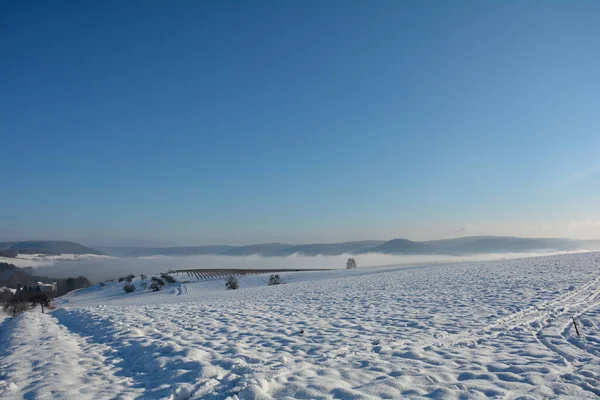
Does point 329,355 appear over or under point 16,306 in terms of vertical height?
over

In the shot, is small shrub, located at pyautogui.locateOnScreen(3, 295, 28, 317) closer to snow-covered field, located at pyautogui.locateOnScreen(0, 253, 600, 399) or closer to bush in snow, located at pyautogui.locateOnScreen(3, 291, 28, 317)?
bush in snow, located at pyautogui.locateOnScreen(3, 291, 28, 317)

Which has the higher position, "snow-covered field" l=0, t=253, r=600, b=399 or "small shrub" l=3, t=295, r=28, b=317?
"snow-covered field" l=0, t=253, r=600, b=399

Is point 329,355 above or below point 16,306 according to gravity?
above

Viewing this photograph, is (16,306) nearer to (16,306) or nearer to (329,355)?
(16,306)

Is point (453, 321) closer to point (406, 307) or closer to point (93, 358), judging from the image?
point (406, 307)

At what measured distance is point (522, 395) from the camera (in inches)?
204

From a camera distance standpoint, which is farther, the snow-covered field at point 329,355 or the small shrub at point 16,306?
the small shrub at point 16,306

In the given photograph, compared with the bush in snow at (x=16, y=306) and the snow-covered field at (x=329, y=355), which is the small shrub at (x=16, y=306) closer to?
the bush in snow at (x=16, y=306)

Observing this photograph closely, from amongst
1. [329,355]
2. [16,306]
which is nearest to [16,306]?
[16,306]

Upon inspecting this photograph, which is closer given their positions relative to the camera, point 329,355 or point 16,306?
point 329,355

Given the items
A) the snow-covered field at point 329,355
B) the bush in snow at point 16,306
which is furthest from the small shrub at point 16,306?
the snow-covered field at point 329,355

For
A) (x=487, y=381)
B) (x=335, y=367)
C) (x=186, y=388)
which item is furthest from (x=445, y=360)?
(x=186, y=388)

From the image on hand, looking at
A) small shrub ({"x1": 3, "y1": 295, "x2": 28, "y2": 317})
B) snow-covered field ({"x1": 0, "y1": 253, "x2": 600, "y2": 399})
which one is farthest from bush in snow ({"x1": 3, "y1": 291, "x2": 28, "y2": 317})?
snow-covered field ({"x1": 0, "y1": 253, "x2": 600, "y2": 399})

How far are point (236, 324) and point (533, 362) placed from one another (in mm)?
9241
